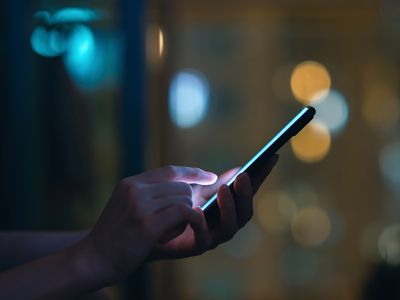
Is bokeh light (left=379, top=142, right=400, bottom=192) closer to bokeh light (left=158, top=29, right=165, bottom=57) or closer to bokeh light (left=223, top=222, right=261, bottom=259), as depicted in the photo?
bokeh light (left=223, top=222, right=261, bottom=259)

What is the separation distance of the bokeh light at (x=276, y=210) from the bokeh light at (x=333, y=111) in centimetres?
70

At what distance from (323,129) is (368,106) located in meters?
0.41

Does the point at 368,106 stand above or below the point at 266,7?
below

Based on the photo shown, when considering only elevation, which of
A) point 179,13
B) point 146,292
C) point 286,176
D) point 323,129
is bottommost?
point 146,292

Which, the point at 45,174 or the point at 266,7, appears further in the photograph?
the point at 266,7

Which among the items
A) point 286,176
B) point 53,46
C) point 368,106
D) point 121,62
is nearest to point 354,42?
point 368,106

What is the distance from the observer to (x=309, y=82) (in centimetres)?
534

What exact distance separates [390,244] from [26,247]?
4.31m

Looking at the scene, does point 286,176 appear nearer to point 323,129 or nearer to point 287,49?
point 323,129

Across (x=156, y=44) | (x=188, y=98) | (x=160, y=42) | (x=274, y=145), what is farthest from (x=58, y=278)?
(x=188, y=98)

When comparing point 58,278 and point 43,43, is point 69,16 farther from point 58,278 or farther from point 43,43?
point 58,278

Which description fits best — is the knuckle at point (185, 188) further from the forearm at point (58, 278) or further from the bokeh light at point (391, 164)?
the bokeh light at point (391, 164)

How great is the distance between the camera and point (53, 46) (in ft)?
12.7

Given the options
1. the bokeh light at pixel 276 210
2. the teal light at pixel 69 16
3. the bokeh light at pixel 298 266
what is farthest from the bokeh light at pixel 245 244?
the teal light at pixel 69 16
